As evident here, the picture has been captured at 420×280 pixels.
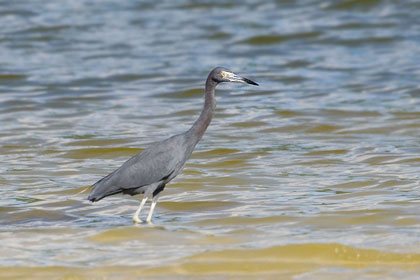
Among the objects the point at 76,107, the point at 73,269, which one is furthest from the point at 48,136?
the point at 73,269

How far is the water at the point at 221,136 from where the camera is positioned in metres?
7.25

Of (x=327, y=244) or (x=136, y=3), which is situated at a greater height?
(x=136, y=3)

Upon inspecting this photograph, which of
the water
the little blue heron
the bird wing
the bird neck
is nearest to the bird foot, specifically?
the little blue heron

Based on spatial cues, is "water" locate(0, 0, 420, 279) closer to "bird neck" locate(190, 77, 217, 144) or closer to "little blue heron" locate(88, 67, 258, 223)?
"little blue heron" locate(88, 67, 258, 223)

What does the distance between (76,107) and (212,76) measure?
7013mm

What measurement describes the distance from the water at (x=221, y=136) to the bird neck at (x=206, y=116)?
29.7 inches

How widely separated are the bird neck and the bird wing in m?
0.26

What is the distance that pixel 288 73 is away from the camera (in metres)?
18.2

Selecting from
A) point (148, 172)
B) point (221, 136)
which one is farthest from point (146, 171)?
point (221, 136)

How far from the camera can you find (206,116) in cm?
868

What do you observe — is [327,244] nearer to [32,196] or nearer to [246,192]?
[246,192]

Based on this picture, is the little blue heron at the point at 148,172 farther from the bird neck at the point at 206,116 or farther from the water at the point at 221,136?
the water at the point at 221,136

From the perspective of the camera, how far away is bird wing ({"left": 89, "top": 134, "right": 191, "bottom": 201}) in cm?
820

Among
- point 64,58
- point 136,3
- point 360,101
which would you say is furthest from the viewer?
point 136,3
